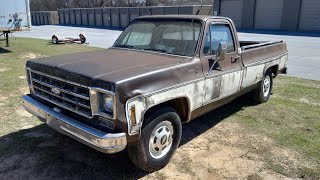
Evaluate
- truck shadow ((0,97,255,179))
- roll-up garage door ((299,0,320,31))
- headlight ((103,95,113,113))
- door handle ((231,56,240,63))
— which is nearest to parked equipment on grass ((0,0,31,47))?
truck shadow ((0,97,255,179))

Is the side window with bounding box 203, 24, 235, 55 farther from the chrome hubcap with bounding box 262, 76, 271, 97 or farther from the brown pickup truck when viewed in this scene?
the chrome hubcap with bounding box 262, 76, 271, 97

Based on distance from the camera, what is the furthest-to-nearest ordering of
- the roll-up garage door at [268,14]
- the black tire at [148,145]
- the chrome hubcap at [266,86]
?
the roll-up garage door at [268,14] < the chrome hubcap at [266,86] < the black tire at [148,145]

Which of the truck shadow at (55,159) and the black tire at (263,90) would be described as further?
the black tire at (263,90)

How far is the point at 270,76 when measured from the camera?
6855mm

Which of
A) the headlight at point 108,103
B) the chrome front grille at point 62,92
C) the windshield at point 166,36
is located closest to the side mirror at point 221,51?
the windshield at point 166,36

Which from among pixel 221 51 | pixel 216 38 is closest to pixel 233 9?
pixel 216 38

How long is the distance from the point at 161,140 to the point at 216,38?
1964 mm

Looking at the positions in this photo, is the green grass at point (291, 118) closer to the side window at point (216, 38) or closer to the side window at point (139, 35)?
the side window at point (216, 38)

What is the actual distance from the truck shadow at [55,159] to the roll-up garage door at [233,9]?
35260 mm

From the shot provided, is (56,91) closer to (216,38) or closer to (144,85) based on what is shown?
(144,85)

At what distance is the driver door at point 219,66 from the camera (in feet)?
14.7


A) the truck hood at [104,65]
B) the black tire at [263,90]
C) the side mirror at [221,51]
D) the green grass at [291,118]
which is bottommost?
the green grass at [291,118]

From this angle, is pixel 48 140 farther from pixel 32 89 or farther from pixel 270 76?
pixel 270 76

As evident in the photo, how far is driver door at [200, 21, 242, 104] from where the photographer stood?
14.7 ft
